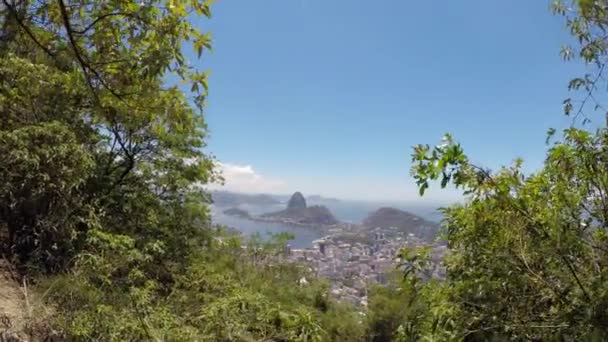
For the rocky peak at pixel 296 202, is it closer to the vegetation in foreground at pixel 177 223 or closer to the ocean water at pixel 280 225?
Answer: the ocean water at pixel 280 225

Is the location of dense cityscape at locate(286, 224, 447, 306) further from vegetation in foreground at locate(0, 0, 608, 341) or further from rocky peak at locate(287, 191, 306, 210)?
rocky peak at locate(287, 191, 306, 210)

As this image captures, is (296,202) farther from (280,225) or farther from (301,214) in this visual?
(280,225)

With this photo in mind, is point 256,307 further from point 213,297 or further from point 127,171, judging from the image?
point 127,171

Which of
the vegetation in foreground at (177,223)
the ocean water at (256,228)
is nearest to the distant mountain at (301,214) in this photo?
the ocean water at (256,228)

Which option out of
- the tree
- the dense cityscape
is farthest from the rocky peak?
the tree

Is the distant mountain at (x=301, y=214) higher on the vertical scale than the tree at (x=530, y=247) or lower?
lower

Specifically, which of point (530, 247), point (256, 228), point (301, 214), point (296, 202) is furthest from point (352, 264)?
point (296, 202)
